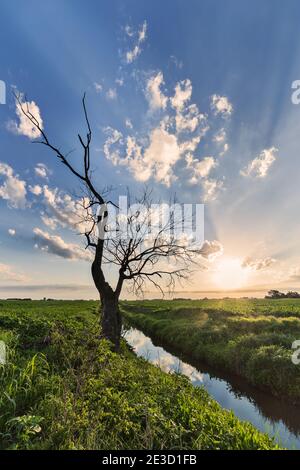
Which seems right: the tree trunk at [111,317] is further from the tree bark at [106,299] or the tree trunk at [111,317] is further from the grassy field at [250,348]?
the grassy field at [250,348]

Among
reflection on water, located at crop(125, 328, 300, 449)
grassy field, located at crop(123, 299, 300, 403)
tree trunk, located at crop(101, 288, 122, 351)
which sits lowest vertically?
reflection on water, located at crop(125, 328, 300, 449)

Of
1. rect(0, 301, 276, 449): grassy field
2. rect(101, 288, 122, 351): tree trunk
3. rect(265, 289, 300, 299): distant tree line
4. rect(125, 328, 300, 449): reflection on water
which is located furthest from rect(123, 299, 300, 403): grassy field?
rect(265, 289, 300, 299): distant tree line

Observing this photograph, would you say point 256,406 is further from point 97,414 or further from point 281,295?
point 281,295

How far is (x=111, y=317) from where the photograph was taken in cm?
1546

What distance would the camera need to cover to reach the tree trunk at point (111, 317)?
600 inches

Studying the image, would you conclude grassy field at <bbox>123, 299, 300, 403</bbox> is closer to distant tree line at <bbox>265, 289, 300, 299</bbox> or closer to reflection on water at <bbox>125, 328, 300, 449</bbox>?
reflection on water at <bbox>125, 328, 300, 449</bbox>

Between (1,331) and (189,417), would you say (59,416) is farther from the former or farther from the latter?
(1,331)

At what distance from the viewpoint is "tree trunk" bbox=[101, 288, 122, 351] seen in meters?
15.2

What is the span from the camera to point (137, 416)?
6660mm

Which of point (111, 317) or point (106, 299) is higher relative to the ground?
point (106, 299)

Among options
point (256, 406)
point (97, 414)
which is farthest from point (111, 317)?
point (97, 414)
